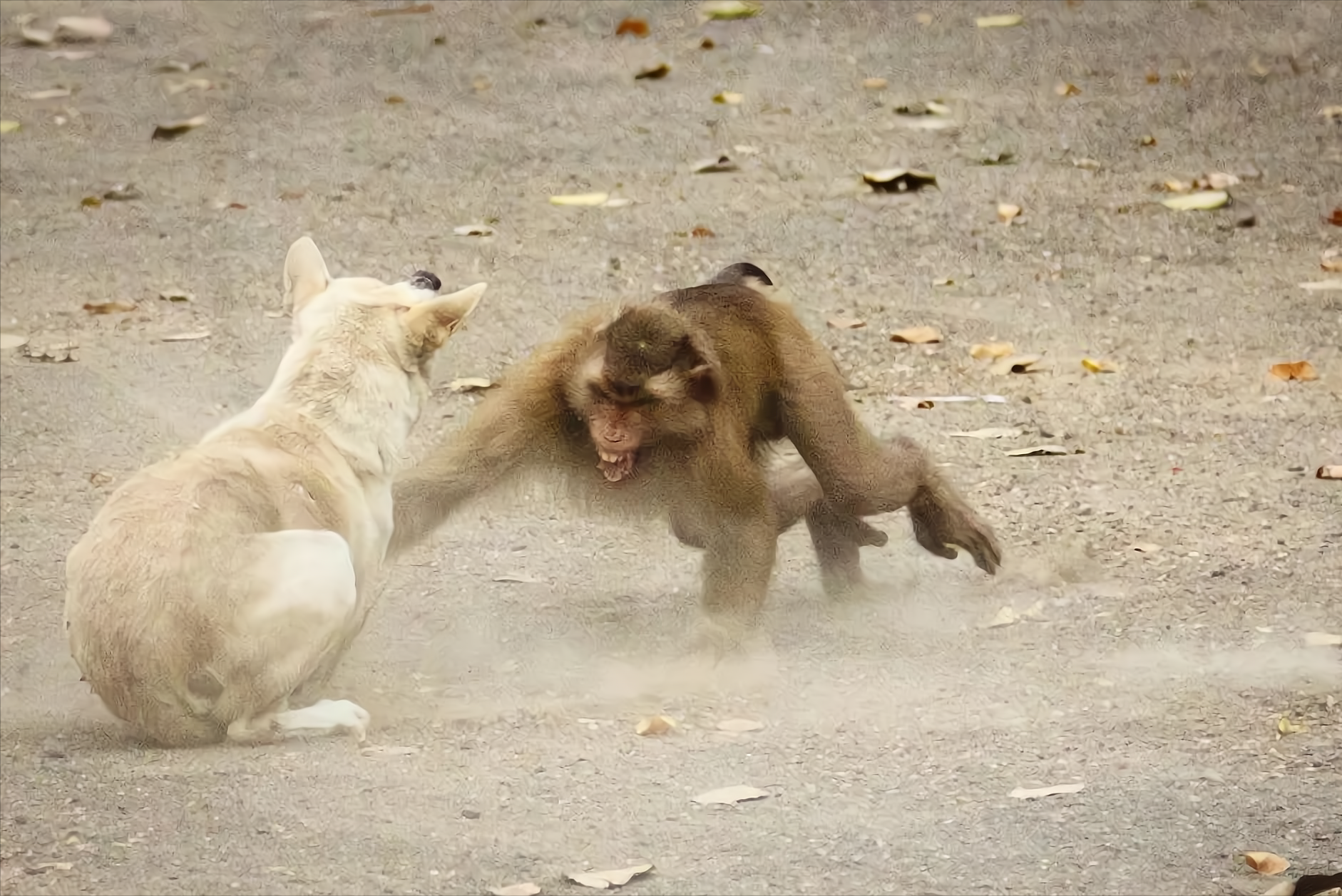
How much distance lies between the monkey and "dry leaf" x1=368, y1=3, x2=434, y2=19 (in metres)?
6.97

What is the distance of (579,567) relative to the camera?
6.49 metres

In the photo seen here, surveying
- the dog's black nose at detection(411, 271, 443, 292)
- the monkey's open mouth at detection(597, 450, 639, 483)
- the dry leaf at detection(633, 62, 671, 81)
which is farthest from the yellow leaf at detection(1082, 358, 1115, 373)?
the dry leaf at detection(633, 62, 671, 81)

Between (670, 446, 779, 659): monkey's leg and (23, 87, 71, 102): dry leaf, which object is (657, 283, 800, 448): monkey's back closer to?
→ (670, 446, 779, 659): monkey's leg

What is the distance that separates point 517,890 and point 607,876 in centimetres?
20

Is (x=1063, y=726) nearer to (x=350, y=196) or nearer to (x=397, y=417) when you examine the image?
(x=397, y=417)

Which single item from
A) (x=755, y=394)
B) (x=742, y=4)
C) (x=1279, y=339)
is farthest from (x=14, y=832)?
(x=742, y=4)

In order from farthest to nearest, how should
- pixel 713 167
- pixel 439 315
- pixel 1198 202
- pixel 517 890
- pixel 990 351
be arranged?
pixel 713 167, pixel 1198 202, pixel 990 351, pixel 439 315, pixel 517 890

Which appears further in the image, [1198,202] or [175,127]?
[175,127]

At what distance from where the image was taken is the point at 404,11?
1277 cm

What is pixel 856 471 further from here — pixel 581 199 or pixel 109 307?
pixel 581 199

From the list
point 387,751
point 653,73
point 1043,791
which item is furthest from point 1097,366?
point 653,73

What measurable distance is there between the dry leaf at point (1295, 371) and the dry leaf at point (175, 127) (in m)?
5.76

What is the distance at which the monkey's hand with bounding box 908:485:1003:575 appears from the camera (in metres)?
6.27

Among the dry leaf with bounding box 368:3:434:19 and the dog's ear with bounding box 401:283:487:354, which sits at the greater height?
the dog's ear with bounding box 401:283:487:354
